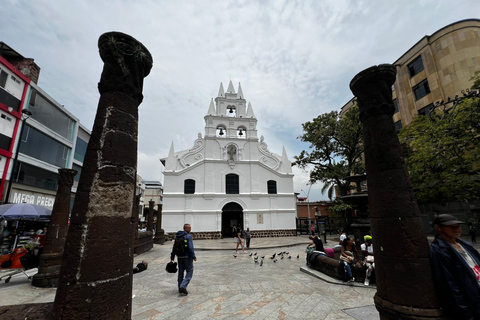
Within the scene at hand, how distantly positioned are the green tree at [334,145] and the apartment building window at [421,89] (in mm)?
4846

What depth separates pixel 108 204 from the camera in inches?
79.7

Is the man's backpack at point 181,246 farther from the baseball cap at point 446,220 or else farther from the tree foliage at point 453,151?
the tree foliage at point 453,151

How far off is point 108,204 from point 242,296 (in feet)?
13.1

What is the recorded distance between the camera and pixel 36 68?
17.1 metres

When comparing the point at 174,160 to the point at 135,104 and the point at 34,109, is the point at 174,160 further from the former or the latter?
the point at 135,104

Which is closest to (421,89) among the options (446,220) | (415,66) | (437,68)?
(437,68)

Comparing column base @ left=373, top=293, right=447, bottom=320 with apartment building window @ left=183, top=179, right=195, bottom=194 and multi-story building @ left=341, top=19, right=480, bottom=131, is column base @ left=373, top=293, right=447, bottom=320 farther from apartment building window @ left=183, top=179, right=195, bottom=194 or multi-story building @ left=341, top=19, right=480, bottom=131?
apartment building window @ left=183, top=179, right=195, bottom=194

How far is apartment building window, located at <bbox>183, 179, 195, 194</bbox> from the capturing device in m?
21.2

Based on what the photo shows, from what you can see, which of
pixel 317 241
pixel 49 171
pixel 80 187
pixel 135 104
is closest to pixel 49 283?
pixel 80 187

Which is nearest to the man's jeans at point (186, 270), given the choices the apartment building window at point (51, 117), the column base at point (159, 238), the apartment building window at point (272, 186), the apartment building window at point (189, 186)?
the column base at point (159, 238)

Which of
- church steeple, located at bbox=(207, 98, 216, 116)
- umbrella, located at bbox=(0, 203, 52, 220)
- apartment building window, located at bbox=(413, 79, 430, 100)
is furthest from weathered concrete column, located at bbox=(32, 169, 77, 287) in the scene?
apartment building window, located at bbox=(413, 79, 430, 100)

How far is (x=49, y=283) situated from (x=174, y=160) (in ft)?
54.1

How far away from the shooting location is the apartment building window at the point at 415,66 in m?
18.1

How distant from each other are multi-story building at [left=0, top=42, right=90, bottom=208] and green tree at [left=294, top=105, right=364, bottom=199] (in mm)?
18851
